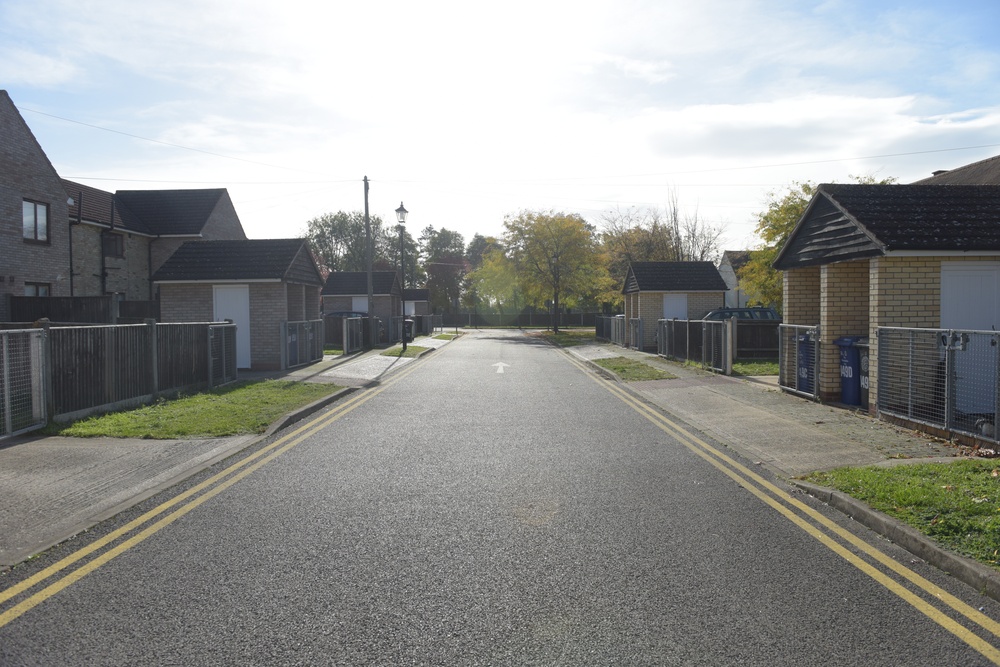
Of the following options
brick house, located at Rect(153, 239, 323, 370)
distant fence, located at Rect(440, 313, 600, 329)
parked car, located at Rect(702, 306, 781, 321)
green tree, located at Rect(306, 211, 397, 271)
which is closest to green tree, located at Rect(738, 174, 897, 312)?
parked car, located at Rect(702, 306, 781, 321)

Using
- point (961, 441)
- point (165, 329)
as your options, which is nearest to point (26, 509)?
point (165, 329)

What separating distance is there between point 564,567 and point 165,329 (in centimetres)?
1169

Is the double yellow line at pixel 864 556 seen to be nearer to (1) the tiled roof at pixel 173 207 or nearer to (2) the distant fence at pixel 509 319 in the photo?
(1) the tiled roof at pixel 173 207

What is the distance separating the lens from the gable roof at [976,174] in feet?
86.5

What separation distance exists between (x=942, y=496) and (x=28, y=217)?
29190 millimetres

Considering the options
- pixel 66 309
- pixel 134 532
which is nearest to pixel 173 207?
pixel 66 309

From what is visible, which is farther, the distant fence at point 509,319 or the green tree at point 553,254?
the distant fence at point 509,319

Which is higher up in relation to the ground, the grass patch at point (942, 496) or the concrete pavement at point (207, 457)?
the grass patch at point (942, 496)

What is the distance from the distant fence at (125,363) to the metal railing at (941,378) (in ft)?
39.5

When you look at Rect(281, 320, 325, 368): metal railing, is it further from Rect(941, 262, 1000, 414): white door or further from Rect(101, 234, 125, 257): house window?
Rect(941, 262, 1000, 414): white door

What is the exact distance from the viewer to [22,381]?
32.1 feet

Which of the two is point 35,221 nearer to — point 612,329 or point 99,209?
point 99,209

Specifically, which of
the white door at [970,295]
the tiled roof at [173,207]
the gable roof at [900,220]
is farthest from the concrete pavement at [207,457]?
the tiled roof at [173,207]

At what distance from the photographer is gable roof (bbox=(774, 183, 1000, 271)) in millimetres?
11297
